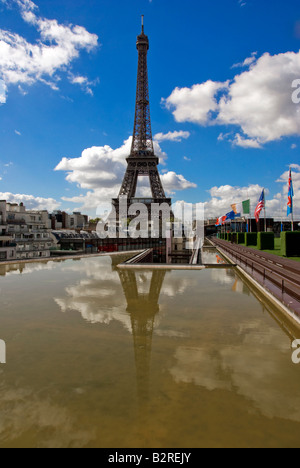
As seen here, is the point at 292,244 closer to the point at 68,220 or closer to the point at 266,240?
the point at 266,240

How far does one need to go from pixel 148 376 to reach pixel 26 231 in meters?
52.9

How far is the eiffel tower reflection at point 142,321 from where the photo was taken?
5.23 metres

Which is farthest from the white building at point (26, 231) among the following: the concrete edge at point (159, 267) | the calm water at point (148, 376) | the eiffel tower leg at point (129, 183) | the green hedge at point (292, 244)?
the calm water at point (148, 376)

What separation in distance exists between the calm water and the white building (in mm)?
35432

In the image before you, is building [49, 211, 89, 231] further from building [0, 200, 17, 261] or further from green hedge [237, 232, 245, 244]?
green hedge [237, 232, 245, 244]

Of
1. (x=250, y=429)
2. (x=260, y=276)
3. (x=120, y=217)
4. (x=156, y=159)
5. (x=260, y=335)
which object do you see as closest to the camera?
(x=250, y=429)

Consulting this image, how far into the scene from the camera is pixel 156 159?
283 feet

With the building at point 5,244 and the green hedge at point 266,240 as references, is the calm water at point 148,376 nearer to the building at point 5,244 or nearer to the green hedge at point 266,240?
the green hedge at point 266,240

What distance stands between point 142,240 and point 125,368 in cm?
5748

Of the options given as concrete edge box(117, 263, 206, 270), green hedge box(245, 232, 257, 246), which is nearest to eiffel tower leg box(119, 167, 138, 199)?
green hedge box(245, 232, 257, 246)

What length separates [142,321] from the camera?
28.8 feet

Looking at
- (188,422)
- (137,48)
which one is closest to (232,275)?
(188,422)
